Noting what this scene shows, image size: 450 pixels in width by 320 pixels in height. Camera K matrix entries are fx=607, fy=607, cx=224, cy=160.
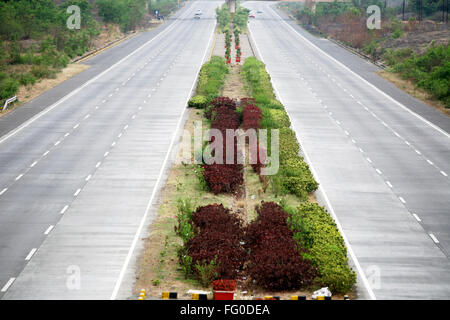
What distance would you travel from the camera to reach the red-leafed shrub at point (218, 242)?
18031 mm

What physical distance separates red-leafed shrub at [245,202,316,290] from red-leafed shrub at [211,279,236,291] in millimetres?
1011

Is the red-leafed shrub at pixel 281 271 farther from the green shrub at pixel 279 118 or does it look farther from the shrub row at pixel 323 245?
the green shrub at pixel 279 118

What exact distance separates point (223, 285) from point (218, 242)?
2.59 meters

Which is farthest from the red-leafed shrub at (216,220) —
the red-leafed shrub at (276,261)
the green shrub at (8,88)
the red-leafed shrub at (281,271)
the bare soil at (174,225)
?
the green shrub at (8,88)

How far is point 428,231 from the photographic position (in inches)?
902

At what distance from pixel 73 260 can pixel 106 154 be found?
1293 cm

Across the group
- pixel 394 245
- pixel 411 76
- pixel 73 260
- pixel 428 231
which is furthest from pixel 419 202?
pixel 411 76

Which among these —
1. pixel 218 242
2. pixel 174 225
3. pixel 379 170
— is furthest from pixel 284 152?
pixel 218 242

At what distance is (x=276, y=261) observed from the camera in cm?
1769

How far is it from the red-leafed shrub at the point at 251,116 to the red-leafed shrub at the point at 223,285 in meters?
18.2

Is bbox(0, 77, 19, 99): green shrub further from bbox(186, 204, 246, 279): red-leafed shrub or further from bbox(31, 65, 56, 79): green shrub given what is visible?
bbox(186, 204, 246, 279): red-leafed shrub

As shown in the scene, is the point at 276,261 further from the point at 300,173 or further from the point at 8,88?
the point at 8,88
